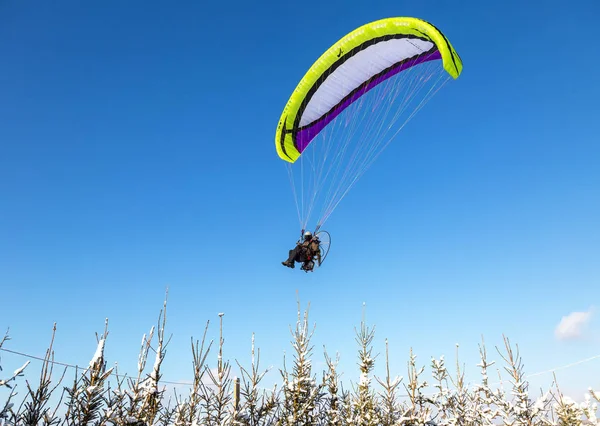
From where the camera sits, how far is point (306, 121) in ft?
A: 53.7

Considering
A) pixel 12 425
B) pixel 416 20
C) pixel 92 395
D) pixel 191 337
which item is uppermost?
pixel 416 20

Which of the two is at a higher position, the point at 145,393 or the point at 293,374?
the point at 293,374

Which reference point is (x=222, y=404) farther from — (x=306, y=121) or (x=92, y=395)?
(x=306, y=121)

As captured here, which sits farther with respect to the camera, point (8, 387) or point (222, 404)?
point (222, 404)

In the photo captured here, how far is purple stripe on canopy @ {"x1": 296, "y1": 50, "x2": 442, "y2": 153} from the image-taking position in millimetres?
14289

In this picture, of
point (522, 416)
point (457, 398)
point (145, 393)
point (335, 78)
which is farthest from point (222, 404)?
point (457, 398)

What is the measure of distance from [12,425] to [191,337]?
12.4 feet

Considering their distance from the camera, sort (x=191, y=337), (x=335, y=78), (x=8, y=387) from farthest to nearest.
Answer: (x=335, y=78) < (x=191, y=337) < (x=8, y=387)

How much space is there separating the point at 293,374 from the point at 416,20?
12279mm

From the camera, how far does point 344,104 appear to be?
16156mm

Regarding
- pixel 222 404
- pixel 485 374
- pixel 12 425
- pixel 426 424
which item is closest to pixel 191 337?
pixel 222 404

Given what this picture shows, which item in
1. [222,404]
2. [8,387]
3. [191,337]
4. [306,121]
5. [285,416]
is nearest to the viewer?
[8,387]

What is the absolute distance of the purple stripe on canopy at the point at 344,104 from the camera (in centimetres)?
1429

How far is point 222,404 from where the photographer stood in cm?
1006
